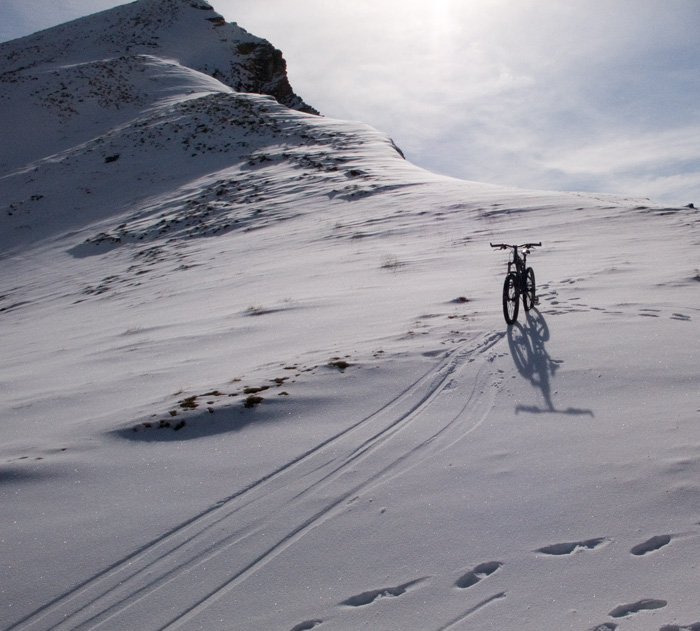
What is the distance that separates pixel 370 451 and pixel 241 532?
1.19 m

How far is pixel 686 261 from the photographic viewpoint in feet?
29.2

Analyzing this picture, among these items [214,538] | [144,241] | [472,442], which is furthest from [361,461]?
[144,241]

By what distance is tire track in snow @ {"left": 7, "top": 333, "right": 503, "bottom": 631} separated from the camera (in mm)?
2850

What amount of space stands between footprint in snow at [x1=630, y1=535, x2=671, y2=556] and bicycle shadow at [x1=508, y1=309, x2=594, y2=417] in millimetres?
1535

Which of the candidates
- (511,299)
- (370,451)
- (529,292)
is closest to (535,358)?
(511,299)

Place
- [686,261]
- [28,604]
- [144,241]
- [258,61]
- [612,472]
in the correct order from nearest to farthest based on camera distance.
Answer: [28,604], [612,472], [686,261], [144,241], [258,61]

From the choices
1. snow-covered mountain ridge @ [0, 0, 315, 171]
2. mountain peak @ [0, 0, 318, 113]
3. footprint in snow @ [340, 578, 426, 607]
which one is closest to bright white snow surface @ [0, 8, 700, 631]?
footprint in snow @ [340, 578, 426, 607]

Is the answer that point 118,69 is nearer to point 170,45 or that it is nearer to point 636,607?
point 170,45

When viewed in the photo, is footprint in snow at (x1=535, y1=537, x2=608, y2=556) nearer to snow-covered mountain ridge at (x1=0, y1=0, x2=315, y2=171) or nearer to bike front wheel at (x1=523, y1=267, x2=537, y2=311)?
bike front wheel at (x1=523, y1=267, x2=537, y2=311)

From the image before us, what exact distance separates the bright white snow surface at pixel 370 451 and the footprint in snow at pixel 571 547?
0.06 ft

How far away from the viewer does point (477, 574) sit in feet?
9.32

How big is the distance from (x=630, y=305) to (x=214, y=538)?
6.20 m

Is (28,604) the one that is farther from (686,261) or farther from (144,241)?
(144,241)

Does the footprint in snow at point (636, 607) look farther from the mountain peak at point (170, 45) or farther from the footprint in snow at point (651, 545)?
the mountain peak at point (170, 45)
